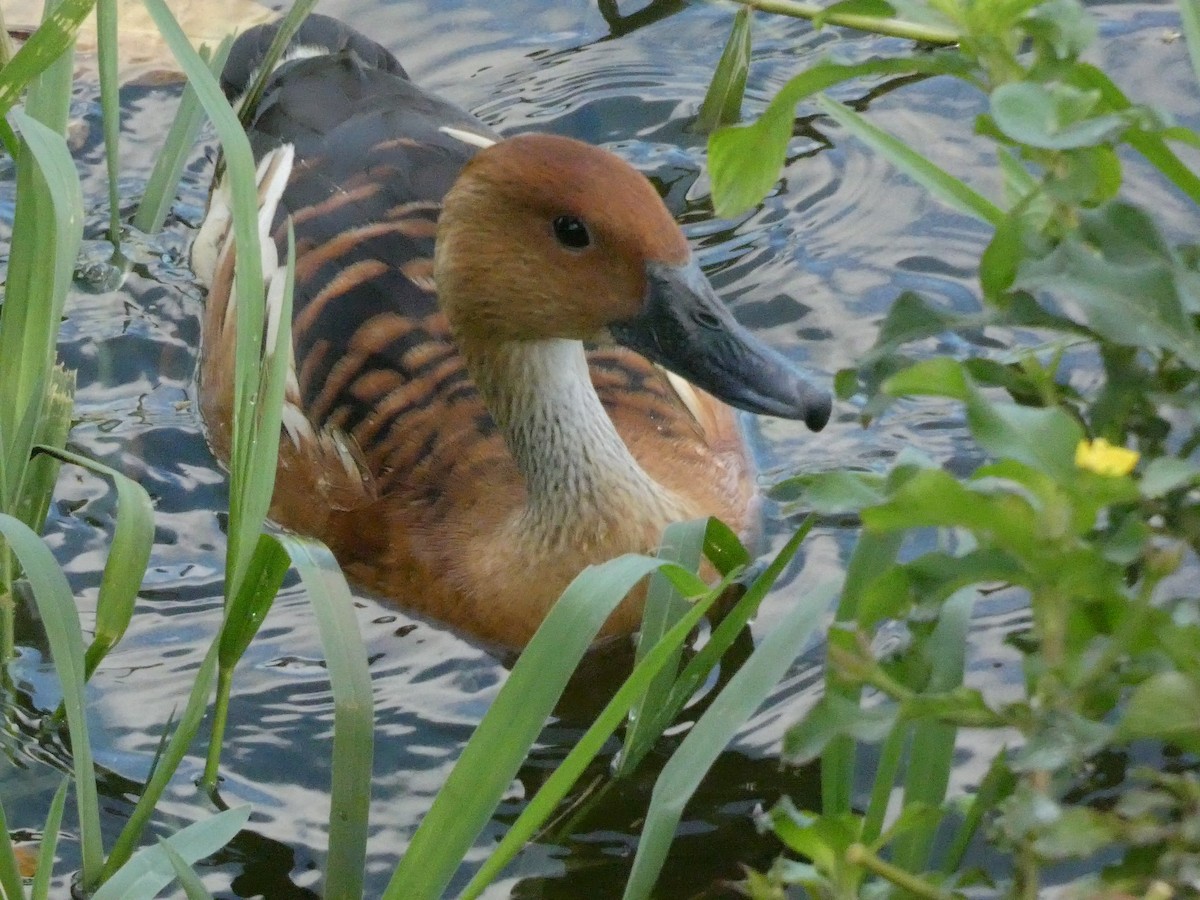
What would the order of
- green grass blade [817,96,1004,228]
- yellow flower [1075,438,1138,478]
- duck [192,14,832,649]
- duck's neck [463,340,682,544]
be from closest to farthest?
yellow flower [1075,438,1138,478] → green grass blade [817,96,1004,228] → duck [192,14,832,649] → duck's neck [463,340,682,544]

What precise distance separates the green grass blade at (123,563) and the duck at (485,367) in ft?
3.14

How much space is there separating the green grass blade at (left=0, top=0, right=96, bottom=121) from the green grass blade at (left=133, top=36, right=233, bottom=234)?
0.90 m

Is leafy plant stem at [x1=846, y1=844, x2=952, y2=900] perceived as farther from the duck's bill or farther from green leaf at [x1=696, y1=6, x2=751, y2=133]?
green leaf at [x1=696, y1=6, x2=751, y2=133]

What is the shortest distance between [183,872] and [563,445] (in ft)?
4.79

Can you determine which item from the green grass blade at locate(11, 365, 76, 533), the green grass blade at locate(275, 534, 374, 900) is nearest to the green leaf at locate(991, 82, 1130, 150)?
the green grass blade at locate(275, 534, 374, 900)

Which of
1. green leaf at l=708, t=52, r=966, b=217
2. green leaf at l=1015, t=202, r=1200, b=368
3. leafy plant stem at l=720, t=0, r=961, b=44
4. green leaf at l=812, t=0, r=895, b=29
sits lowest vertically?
leafy plant stem at l=720, t=0, r=961, b=44

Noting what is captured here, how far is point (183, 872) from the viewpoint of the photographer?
2100mm

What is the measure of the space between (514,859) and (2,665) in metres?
0.96

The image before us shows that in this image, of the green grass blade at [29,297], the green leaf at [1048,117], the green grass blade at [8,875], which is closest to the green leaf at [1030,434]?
the green leaf at [1048,117]

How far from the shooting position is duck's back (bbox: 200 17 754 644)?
11.5 feet

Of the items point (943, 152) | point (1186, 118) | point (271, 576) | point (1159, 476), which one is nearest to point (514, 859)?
point (271, 576)

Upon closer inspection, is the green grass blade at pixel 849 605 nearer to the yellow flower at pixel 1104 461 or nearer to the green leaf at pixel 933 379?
the green leaf at pixel 933 379

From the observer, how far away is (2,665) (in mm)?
3035

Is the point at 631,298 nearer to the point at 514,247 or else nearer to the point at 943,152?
the point at 514,247
